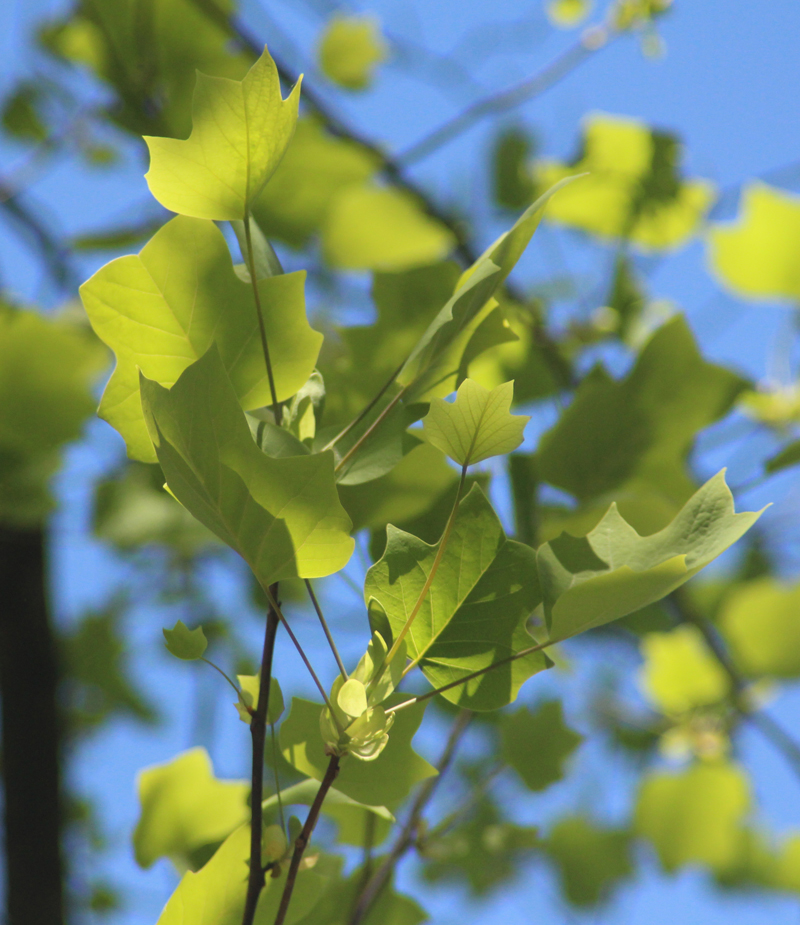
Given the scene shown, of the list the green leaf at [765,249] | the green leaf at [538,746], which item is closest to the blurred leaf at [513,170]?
the green leaf at [765,249]

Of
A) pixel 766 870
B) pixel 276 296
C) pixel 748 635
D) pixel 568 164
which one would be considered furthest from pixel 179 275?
pixel 766 870

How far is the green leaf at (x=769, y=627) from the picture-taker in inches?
20.4

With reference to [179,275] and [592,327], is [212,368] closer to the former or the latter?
[179,275]

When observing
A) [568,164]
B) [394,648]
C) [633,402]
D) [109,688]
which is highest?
[568,164]

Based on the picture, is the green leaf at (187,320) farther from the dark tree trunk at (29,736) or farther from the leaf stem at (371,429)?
the dark tree trunk at (29,736)

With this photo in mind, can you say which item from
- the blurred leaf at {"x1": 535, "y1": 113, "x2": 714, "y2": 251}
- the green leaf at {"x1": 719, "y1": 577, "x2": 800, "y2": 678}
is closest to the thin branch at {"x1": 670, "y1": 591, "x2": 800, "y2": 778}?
the green leaf at {"x1": 719, "y1": 577, "x2": 800, "y2": 678}

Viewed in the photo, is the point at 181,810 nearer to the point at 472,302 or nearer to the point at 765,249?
the point at 472,302

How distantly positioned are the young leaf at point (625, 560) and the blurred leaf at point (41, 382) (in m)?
0.39

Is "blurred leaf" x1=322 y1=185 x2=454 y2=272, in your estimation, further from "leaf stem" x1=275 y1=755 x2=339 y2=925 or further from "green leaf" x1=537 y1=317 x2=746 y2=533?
"leaf stem" x1=275 y1=755 x2=339 y2=925

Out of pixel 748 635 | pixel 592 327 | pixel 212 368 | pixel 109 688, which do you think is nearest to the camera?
pixel 212 368

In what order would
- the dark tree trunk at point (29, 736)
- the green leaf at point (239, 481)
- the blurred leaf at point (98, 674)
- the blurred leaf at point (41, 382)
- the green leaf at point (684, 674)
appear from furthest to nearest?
1. the blurred leaf at point (98, 674)
2. the green leaf at point (684, 674)
3. the dark tree trunk at point (29, 736)
4. the blurred leaf at point (41, 382)
5. the green leaf at point (239, 481)

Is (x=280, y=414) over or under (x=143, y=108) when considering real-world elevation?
under

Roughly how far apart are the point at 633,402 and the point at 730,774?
37 cm

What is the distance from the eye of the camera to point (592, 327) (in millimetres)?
645
